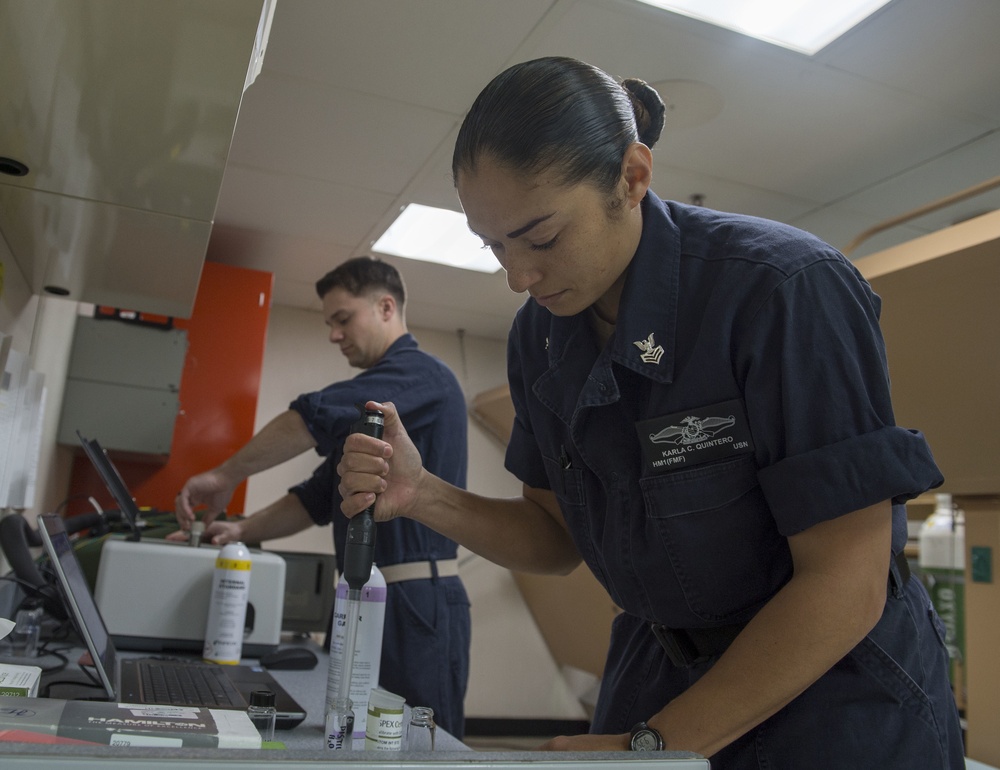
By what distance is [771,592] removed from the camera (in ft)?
2.83

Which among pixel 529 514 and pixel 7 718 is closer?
pixel 7 718

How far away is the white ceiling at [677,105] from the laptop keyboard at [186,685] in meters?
1.67

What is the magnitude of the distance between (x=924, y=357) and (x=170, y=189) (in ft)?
6.14

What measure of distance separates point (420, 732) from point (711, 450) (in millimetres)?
572

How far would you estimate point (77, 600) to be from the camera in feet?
3.77

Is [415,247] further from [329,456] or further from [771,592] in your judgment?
[771,592]

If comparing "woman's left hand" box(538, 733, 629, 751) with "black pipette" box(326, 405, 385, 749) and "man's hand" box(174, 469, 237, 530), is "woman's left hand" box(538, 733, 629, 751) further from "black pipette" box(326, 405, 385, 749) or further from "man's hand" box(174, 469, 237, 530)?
"man's hand" box(174, 469, 237, 530)

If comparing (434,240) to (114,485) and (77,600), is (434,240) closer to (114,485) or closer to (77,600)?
(114,485)

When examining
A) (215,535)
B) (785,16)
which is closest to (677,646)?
(215,535)

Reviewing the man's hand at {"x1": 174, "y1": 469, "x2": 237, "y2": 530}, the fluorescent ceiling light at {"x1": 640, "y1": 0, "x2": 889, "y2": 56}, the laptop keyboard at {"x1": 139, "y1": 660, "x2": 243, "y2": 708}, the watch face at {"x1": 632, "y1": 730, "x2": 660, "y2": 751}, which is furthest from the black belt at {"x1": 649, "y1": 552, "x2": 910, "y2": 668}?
the fluorescent ceiling light at {"x1": 640, "y1": 0, "x2": 889, "y2": 56}

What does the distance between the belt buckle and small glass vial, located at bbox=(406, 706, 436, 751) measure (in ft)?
0.89

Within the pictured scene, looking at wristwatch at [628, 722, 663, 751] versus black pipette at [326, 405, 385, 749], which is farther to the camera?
black pipette at [326, 405, 385, 749]

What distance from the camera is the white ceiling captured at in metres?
2.23

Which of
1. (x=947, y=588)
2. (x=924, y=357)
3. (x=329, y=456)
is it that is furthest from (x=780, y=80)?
(x=947, y=588)
